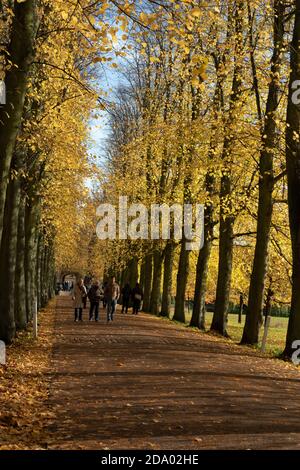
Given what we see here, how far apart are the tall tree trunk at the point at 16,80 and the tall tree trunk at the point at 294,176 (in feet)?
23.7

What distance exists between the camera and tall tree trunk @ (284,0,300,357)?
1556 cm

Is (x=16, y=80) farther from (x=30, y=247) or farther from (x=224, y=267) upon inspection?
(x=224, y=267)

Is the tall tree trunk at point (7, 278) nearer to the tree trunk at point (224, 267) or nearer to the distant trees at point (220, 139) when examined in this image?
the distant trees at point (220, 139)

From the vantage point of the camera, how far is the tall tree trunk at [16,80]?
34.6 ft

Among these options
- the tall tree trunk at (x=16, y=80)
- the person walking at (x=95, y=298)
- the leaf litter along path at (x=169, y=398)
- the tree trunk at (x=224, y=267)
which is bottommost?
the leaf litter along path at (x=169, y=398)

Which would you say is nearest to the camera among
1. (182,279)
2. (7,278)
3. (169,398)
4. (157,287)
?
(169,398)

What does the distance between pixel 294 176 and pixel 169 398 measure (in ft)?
27.7

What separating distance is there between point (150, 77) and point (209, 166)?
64.9ft

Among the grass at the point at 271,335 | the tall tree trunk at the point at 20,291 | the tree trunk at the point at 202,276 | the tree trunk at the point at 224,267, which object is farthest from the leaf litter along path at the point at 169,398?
the tree trunk at the point at 202,276

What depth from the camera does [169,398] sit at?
30.0 feet

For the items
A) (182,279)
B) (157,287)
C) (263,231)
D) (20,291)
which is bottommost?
(157,287)

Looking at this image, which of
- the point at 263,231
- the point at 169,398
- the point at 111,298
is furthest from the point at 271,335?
the point at 169,398

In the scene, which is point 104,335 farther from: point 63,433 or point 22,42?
point 63,433
